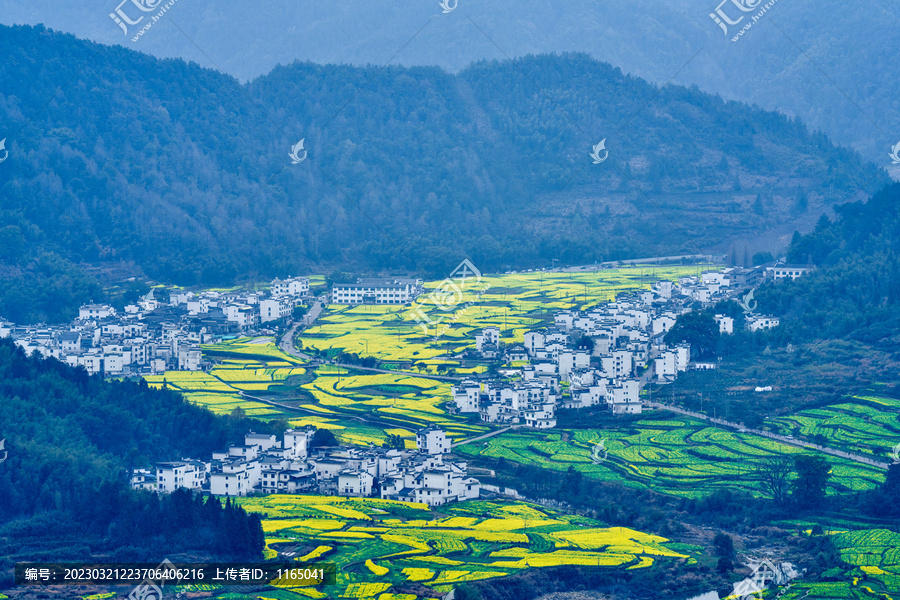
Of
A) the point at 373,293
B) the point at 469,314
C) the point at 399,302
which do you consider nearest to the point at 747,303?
the point at 469,314

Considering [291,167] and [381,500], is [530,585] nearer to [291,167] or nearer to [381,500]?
[381,500]

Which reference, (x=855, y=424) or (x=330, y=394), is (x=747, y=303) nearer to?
(x=855, y=424)

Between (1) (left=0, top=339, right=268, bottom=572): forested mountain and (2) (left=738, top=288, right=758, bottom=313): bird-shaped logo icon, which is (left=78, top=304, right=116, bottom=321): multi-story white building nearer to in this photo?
(1) (left=0, top=339, right=268, bottom=572): forested mountain

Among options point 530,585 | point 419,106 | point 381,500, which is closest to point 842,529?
point 530,585

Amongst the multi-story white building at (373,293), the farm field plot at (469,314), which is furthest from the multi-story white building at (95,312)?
the multi-story white building at (373,293)

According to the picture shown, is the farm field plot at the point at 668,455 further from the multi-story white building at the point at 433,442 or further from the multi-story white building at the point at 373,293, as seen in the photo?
the multi-story white building at the point at 373,293
